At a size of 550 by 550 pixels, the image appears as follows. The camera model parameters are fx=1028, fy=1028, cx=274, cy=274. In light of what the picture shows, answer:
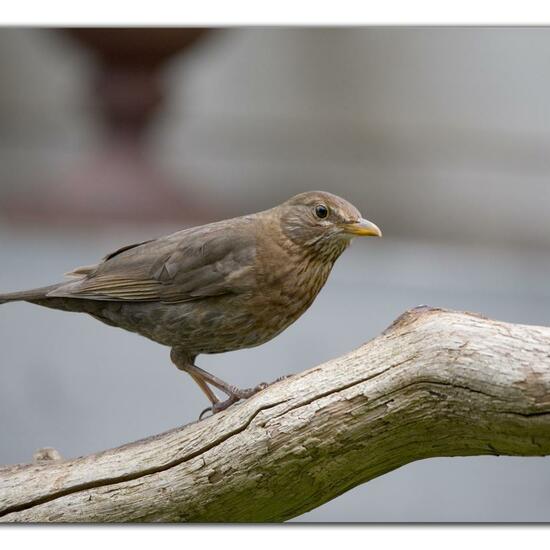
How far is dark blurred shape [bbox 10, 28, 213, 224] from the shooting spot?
13.4 ft

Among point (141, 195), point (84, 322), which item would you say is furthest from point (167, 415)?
point (141, 195)

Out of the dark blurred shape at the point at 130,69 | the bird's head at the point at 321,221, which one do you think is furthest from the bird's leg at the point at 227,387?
the dark blurred shape at the point at 130,69

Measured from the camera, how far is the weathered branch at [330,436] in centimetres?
269

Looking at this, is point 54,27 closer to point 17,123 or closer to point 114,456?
point 17,123

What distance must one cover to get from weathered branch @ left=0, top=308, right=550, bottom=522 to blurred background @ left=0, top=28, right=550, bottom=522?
739 millimetres

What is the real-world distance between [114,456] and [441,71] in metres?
2.00

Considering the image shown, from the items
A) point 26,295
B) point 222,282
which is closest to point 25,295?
point 26,295

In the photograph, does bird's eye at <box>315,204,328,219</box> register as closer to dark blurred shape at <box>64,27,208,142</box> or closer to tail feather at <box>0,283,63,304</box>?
tail feather at <box>0,283,63,304</box>

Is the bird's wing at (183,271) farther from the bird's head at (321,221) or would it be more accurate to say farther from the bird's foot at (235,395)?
the bird's foot at (235,395)

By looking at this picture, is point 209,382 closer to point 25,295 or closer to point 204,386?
point 204,386

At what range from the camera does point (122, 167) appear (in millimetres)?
4242

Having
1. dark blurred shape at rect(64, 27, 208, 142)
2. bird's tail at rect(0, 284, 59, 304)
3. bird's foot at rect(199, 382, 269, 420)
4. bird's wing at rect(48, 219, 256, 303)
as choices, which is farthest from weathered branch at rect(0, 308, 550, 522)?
dark blurred shape at rect(64, 27, 208, 142)

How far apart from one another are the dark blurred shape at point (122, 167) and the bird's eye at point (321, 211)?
1.08 metres
